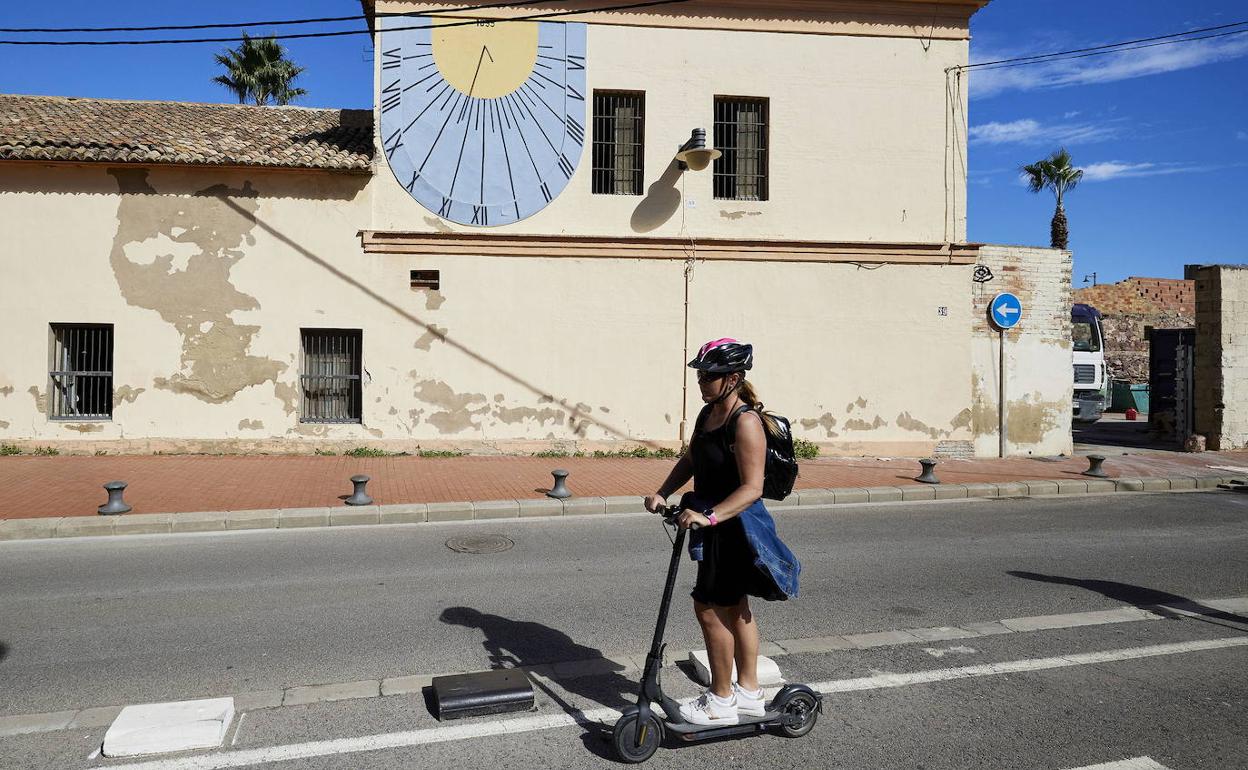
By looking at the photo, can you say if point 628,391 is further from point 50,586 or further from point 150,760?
point 150,760

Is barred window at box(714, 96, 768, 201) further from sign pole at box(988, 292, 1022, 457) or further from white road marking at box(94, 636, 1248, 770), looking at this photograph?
white road marking at box(94, 636, 1248, 770)

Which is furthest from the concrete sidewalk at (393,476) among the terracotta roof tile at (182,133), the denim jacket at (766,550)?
the denim jacket at (766,550)

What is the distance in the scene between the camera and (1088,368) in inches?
823

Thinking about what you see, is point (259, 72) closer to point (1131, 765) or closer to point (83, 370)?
point (83, 370)

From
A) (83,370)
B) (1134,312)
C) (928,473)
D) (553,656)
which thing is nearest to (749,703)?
(553,656)

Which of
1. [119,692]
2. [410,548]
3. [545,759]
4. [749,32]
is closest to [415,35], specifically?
[749,32]

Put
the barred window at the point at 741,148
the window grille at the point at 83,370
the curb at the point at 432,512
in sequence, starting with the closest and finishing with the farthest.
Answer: the curb at the point at 432,512
the window grille at the point at 83,370
the barred window at the point at 741,148

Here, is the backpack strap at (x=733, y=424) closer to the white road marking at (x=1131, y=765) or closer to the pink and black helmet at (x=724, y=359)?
the pink and black helmet at (x=724, y=359)

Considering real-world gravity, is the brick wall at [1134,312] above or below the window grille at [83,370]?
above

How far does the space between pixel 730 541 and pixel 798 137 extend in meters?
12.3

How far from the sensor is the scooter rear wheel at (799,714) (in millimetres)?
3875

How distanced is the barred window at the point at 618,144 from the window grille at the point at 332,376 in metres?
5.04

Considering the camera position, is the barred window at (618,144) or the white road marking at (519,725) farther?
the barred window at (618,144)

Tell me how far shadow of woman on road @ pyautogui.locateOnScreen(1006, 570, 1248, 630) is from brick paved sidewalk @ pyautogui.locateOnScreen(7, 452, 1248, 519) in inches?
171
